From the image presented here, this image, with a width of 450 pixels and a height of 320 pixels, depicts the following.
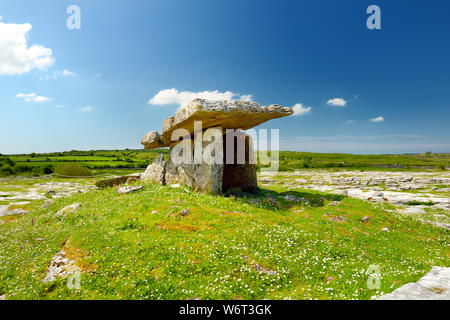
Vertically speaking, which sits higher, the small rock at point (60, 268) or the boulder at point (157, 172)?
the boulder at point (157, 172)

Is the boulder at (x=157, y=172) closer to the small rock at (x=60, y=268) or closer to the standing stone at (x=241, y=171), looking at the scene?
the standing stone at (x=241, y=171)

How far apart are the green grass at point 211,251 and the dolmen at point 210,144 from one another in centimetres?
470

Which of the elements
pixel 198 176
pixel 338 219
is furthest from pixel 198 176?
pixel 338 219

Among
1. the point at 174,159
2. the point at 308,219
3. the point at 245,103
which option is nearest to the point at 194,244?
the point at 308,219

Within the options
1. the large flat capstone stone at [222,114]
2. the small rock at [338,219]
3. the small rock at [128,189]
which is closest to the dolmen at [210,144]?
the large flat capstone stone at [222,114]

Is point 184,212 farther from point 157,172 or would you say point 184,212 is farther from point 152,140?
point 152,140

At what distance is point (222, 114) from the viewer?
17578 millimetres

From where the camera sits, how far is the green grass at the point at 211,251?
725 centimetres

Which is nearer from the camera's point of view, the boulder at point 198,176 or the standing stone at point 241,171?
the boulder at point 198,176

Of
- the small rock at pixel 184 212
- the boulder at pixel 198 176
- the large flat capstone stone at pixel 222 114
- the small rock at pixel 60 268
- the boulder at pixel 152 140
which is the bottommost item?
the small rock at pixel 60 268

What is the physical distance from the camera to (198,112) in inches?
656

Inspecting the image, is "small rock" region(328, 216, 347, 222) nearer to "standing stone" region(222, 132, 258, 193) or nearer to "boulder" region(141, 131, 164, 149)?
"standing stone" region(222, 132, 258, 193)
